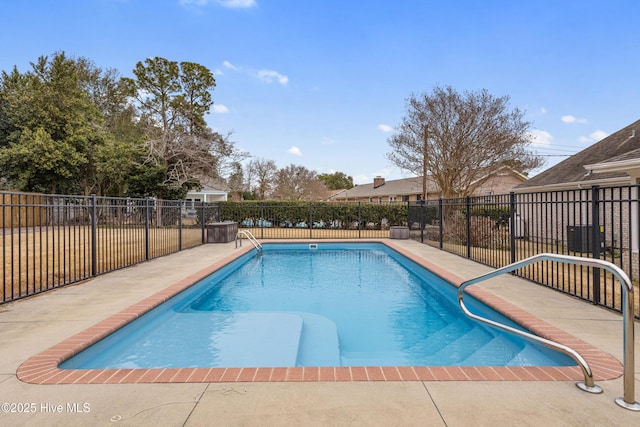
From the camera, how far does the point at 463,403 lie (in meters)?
2.22

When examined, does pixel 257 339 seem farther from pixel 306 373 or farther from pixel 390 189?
pixel 390 189

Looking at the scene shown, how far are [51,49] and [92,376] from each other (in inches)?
1022

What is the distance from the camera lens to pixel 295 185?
36.7 meters

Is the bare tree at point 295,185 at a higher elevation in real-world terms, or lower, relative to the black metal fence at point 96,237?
higher

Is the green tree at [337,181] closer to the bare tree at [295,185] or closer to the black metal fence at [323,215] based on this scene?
the bare tree at [295,185]

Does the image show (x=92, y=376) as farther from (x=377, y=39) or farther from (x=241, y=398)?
(x=377, y=39)

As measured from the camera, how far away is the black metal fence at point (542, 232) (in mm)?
5156

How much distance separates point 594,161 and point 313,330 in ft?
43.8

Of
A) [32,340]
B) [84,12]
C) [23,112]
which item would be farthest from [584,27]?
[23,112]

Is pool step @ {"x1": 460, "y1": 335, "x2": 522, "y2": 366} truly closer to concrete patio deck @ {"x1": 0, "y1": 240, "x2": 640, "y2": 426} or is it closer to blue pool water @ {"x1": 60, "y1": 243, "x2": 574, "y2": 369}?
blue pool water @ {"x1": 60, "y1": 243, "x2": 574, "y2": 369}

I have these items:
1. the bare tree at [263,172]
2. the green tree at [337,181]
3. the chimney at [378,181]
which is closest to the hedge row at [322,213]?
the bare tree at [263,172]

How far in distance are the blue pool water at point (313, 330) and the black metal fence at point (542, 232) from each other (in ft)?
5.39

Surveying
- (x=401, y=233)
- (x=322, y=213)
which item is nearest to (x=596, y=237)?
(x=401, y=233)

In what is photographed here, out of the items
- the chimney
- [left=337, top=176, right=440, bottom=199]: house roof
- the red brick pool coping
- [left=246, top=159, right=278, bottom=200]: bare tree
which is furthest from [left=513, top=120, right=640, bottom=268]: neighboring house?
[left=246, top=159, right=278, bottom=200]: bare tree
